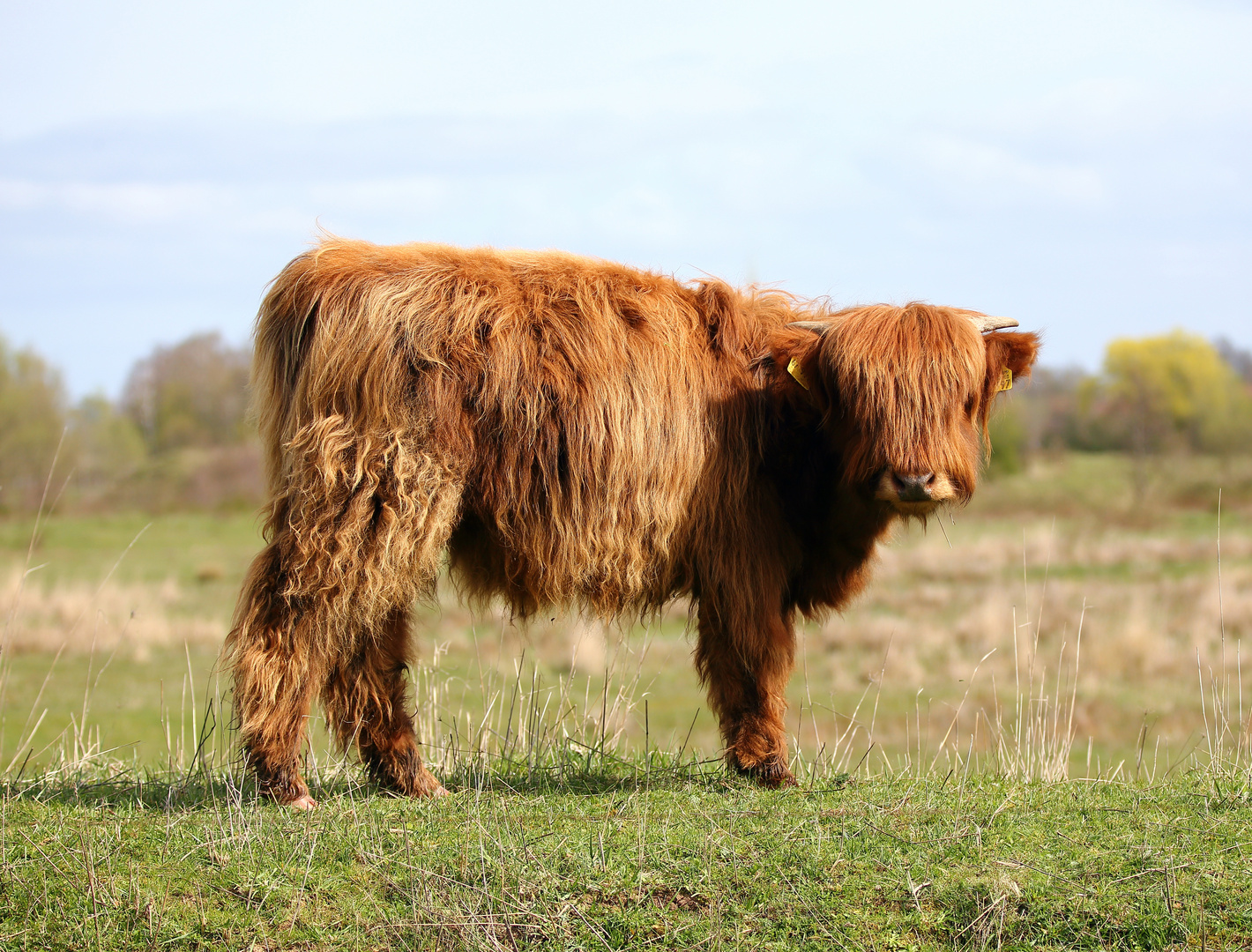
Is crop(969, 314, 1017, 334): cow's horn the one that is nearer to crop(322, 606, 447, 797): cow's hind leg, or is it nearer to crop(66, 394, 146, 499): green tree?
crop(322, 606, 447, 797): cow's hind leg

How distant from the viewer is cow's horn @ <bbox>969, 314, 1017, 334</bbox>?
498cm

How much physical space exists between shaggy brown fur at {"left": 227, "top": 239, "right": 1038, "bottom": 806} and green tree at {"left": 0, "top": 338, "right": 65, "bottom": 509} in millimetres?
33291

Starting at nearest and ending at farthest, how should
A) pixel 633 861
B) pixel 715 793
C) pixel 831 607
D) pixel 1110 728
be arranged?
pixel 633 861 → pixel 715 793 → pixel 831 607 → pixel 1110 728

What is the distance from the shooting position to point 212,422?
37188 millimetres

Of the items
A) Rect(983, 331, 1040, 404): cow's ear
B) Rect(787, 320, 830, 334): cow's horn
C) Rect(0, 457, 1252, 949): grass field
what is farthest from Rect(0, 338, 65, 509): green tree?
Rect(983, 331, 1040, 404): cow's ear

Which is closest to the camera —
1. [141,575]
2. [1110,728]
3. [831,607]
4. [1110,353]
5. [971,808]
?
[971,808]

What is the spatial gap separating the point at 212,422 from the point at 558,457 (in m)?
35.4

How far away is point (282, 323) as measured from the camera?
4633 millimetres

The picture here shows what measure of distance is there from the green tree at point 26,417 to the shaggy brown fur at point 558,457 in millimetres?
33291

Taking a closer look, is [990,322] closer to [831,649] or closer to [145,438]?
Answer: [831,649]

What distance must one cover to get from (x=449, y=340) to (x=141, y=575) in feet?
93.4

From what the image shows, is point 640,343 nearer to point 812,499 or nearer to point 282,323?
point 812,499

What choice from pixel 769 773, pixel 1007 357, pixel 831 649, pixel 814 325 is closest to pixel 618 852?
pixel 769 773

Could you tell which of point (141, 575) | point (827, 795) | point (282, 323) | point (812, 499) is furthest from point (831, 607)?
point (141, 575)
